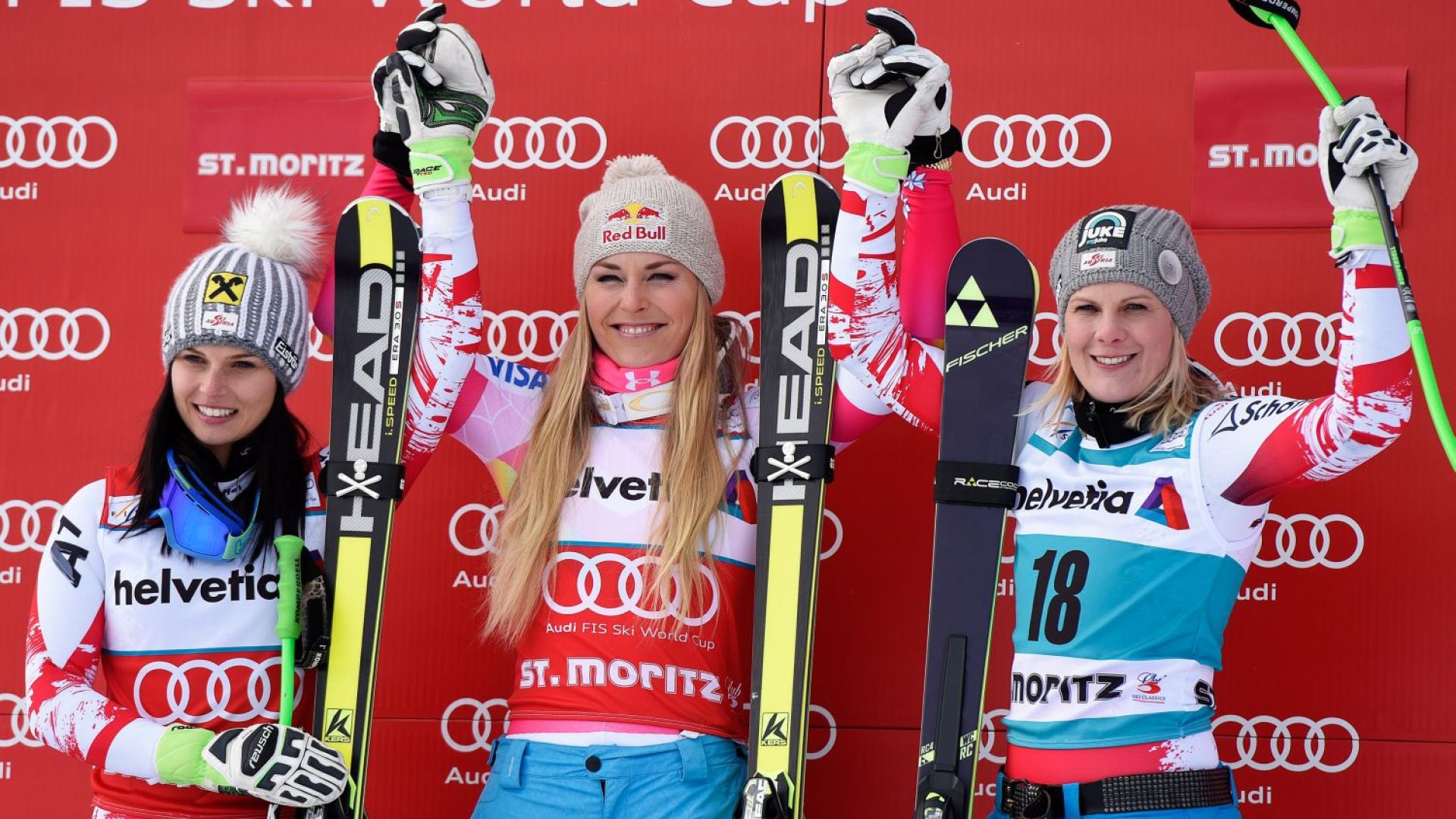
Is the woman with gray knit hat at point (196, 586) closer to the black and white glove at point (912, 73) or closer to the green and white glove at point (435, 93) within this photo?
the green and white glove at point (435, 93)

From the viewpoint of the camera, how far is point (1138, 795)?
2.35 m

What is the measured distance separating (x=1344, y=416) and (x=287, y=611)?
72.9 inches

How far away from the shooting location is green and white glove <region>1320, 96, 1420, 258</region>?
2217 millimetres

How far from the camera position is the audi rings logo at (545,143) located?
3463 millimetres

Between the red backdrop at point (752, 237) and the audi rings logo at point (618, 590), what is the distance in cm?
65

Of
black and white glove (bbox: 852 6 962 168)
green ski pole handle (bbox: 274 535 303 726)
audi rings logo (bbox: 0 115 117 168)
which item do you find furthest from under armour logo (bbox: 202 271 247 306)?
black and white glove (bbox: 852 6 962 168)

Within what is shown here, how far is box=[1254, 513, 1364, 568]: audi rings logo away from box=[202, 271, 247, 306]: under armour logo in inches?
87.6

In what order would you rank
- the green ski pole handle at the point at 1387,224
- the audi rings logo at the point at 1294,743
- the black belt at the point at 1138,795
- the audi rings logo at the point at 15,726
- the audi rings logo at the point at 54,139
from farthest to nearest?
the audi rings logo at the point at 54,139 → the audi rings logo at the point at 15,726 → the audi rings logo at the point at 1294,743 → the black belt at the point at 1138,795 → the green ski pole handle at the point at 1387,224

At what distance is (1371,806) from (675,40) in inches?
91.8

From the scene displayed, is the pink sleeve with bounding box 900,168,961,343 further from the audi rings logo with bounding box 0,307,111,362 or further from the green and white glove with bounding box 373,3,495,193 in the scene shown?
the audi rings logo with bounding box 0,307,111,362

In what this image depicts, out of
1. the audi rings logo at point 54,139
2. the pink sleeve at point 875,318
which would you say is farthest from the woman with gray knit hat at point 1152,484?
the audi rings logo at point 54,139

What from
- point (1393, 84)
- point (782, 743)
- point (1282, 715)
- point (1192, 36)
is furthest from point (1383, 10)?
point (782, 743)

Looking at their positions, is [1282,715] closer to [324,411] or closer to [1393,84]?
[1393,84]

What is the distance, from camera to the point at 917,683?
3279 mm
